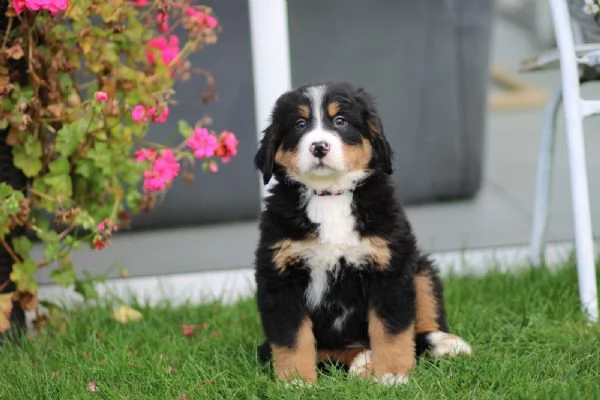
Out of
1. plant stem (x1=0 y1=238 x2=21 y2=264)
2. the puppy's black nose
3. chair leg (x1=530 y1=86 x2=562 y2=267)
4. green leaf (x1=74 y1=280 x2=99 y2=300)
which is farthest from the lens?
chair leg (x1=530 y1=86 x2=562 y2=267)

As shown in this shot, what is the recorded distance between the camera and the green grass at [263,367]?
2.79 metres

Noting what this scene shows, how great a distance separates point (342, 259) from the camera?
9.66ft

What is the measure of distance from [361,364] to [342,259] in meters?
0.35

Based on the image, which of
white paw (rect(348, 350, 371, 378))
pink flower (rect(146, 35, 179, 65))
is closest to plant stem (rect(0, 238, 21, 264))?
pink flower (rect(146, 35, 179, 65))

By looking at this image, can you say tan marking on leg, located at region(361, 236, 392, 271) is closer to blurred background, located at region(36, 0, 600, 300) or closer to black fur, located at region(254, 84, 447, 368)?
black fur, located at region(254, 84, 447, 368)

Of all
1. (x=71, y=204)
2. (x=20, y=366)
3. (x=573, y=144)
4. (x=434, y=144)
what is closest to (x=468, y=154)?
(x=434, y=144)

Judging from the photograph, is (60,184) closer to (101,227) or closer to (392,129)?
(101,227)

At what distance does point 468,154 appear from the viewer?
4996 millimetres

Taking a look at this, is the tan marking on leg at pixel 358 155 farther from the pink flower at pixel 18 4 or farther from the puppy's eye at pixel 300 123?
the pink flower at pixel 18 4

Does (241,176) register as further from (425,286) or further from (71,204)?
(425,286)

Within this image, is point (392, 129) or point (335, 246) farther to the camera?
point (392, 129)

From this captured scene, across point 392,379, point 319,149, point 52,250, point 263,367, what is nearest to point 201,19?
point 52,250

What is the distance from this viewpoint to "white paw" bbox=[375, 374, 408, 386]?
2.82 metres

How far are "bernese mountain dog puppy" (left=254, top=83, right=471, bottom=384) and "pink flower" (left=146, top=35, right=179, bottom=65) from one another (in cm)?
103
